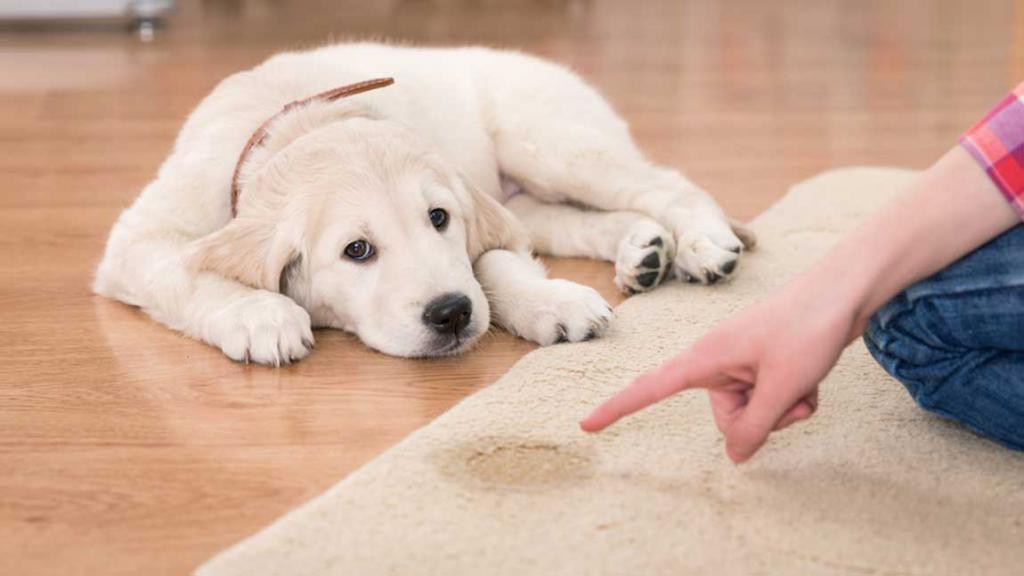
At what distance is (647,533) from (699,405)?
1.15 ft

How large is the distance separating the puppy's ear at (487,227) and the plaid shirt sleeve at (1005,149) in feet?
3.11

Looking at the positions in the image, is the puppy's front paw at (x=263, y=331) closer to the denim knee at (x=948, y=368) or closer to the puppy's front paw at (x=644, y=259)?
the puppy's front paw at (x=644, y=259)

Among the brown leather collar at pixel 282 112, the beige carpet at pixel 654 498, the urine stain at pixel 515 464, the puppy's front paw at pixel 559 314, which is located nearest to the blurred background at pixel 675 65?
the puppy's front paw at pixel 559 314

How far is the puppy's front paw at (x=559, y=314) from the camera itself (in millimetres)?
1962

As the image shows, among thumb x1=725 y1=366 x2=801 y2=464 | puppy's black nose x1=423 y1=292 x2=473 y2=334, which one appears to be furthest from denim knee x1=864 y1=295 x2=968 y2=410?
puppy's black nose x1=423 y1=292 x2=473 y2=334

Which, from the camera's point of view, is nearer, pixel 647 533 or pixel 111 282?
pixel 647 533

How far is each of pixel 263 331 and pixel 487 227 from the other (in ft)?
1.44

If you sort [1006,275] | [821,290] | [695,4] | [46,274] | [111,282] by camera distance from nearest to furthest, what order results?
1. [821,290]
2. [1006,275]
3. [111,282]
4. [46,274]
5. [695,4]

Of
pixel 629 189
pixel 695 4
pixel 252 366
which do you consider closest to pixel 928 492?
pixel 252 366

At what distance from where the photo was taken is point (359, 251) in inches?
77.0

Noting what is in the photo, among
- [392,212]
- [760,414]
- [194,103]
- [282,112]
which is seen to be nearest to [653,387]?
[760,414]

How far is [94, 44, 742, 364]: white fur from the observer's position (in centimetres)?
193

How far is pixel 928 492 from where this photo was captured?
144cm

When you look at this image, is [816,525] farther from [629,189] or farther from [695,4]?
[695,4]
